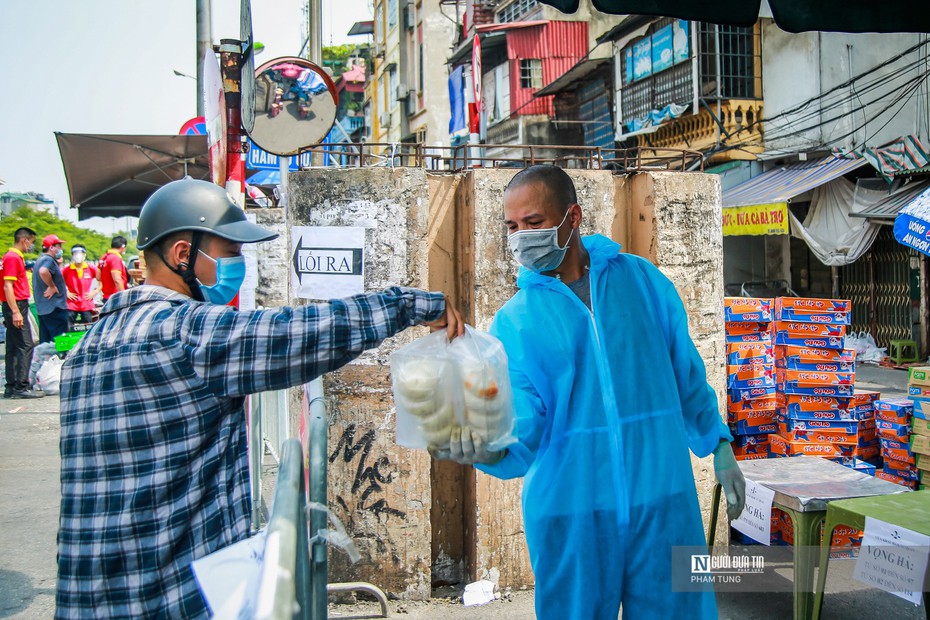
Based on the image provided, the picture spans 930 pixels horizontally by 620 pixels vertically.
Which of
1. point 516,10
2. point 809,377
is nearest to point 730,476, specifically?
point 809,377

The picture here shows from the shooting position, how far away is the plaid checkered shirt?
1993 millimetres

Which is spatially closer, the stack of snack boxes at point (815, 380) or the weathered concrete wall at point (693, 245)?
the weathered concrete wall at point (693, 245)

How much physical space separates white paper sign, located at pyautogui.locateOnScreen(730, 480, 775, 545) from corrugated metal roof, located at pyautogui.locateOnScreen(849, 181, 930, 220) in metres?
11.6

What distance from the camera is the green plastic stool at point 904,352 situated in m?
15.3

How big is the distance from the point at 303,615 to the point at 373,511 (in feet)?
8.36

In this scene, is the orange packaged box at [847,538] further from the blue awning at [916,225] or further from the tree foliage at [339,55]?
the tree foliage at [339,55]

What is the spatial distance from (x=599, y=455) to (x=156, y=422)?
1.41 m

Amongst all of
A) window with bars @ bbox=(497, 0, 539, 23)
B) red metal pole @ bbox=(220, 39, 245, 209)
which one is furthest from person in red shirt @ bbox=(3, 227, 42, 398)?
window with bars @ bbox=(497, 0, 539, 23)

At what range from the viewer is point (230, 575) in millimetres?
1880

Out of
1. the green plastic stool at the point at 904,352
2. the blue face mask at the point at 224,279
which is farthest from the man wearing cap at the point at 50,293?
the green plastic stool at the point at 904,352

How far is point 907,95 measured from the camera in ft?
55.7

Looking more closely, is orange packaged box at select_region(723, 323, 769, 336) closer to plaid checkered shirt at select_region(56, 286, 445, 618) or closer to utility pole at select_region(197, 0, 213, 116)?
plaid checkered shirt at select_region(56, 286, 445, 618)

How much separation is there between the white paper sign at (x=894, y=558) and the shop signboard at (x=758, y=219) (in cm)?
1287

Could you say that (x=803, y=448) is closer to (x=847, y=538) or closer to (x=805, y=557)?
(x=847, y=538)
